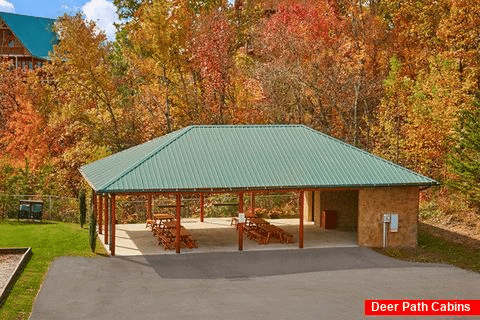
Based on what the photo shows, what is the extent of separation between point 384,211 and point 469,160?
492cm

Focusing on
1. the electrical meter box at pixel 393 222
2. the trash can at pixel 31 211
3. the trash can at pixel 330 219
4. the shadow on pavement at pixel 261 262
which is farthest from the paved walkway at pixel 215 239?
the trash can at pixel 31 211

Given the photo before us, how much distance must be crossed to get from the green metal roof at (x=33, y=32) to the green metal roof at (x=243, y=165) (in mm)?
43156

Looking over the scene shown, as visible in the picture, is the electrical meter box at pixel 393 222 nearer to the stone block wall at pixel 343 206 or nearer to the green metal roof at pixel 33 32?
the stone block wall at pixel 343 206

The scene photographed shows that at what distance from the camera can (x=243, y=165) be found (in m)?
23.3

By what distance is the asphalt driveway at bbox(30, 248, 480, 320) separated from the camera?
15.0 m

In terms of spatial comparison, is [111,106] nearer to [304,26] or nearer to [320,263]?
[304,26]

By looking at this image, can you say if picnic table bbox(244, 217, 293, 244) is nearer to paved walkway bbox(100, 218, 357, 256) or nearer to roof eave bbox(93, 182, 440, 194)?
paved walkway bbox(100, 218, 357, 256)

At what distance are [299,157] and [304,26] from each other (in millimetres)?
17937

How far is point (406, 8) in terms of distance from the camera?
138 ft

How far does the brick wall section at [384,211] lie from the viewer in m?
23.5

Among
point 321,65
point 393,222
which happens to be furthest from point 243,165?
point 321,65

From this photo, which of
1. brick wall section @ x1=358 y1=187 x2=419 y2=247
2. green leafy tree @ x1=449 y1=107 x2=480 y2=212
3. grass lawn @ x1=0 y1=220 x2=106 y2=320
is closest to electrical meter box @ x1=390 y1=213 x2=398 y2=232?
brick wall section @ x1=358 y1=187 x2=419 y2=247

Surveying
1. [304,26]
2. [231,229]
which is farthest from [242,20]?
[231,229]

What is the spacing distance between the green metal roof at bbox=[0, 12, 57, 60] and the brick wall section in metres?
48.5
